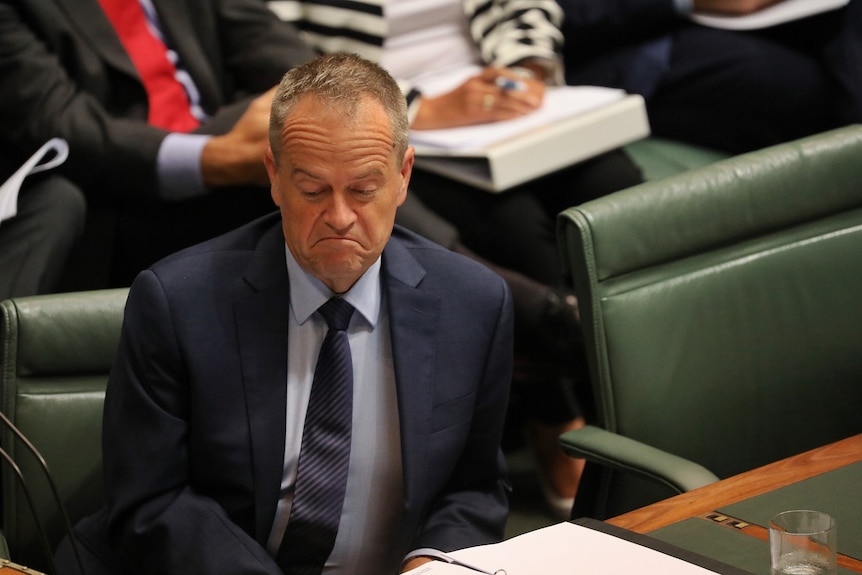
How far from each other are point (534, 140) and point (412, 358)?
1.19 m

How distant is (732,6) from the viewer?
10.2 ft

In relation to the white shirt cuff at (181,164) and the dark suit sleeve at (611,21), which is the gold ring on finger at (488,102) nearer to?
the dark suit sleeve at (611,21)

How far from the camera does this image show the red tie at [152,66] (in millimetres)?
2619

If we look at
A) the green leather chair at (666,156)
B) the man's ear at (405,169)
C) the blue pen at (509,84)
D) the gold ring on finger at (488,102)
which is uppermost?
the man's ear at (405,169)

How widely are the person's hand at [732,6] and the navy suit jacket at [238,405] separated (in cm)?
182

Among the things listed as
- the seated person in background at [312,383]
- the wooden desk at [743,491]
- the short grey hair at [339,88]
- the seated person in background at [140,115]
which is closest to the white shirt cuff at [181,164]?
the seated person in background at [140,115]

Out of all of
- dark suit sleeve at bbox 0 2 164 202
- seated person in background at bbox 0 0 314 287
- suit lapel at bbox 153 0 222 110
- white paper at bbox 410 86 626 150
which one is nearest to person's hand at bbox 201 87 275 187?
seated person in background at bbox 0 0 314 287

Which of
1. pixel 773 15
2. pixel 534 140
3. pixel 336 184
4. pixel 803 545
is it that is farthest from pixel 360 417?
pixel 773 15

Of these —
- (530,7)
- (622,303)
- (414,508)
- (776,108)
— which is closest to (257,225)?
(414,508)

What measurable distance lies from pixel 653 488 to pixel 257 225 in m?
0.73

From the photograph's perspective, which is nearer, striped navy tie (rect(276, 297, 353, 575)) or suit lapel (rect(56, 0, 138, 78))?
striped navy tie (rect(276, 297, 353, 575))

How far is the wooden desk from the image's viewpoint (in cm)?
134

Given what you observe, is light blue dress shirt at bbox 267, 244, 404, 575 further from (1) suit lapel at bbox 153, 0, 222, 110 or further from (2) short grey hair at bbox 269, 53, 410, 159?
(1) suit lapel at bbox 153, 0, 222, 110

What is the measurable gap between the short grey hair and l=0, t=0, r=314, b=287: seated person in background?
0.98 meters
